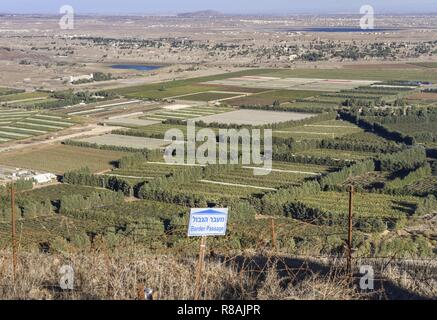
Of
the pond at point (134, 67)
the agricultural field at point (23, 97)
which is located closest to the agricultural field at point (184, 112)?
the agricultural field at point (23, 97)

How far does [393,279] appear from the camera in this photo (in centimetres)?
738

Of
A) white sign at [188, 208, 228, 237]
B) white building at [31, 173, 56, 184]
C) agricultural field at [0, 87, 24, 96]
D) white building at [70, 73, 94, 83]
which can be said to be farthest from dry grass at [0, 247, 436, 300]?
white building at [70, 73, 94, 83]

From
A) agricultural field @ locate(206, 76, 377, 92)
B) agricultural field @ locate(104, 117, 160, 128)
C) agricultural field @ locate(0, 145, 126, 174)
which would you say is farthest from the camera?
agricultural field @ locate(206, 76, 377, 92)

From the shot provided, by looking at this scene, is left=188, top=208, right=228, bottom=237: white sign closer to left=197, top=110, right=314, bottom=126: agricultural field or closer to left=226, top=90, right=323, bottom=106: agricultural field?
left=197, top=110, right=314, bottom=126: agricultural field

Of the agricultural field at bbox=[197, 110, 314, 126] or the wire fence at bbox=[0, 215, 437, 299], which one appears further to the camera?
the agricultural field at bbox=[197, 110, 314, 126]

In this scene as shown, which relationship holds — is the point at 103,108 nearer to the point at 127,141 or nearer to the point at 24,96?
the point at 24,96

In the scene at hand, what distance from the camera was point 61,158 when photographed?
30.7m

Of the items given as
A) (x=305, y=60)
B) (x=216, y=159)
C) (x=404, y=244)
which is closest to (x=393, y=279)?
(x=404, y=244)

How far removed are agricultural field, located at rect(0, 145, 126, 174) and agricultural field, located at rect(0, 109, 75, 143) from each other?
11.7ft

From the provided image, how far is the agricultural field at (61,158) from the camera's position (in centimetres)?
2894

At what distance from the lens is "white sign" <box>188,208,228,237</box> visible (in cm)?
566

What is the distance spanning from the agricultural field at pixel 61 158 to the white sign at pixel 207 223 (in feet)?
75.4

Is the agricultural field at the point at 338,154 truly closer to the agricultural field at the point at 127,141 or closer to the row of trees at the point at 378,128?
the row of trees at the point at 378,128

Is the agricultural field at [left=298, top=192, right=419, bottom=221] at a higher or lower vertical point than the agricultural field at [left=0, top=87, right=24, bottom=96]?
lower
